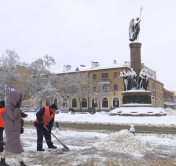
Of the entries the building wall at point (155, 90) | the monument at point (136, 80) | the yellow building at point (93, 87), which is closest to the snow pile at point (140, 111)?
the monument at point (136, 80)

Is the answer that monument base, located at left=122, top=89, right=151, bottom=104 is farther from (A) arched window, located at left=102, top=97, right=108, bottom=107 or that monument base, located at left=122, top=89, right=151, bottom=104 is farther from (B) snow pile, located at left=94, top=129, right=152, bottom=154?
(A) arched window, located at left=102, top=97, right=108, bottom=107

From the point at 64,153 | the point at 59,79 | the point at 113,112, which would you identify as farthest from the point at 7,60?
the point at 64,153

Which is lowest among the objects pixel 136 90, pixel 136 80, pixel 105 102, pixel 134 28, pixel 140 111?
pixel 140 111

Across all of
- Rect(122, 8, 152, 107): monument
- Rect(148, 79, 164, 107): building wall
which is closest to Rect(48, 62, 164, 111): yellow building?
Rect(148, 79, 164, 107): building wall

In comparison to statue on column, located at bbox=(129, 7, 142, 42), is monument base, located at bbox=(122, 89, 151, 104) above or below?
below

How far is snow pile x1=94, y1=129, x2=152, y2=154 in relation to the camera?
23.7 ft

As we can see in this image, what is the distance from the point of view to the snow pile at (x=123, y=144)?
23.7 ft

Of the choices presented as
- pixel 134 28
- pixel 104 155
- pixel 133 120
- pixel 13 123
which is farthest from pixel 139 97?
pixel 13 123

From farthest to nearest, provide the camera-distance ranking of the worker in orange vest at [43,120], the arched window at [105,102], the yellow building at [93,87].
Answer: the arched window at [105,102]
the yellow building at [93,87]
the worker in orange vest at [43,120]

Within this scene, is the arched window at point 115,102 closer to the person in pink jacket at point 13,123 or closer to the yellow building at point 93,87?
the yellow building at point 93,87

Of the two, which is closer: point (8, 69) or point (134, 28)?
point (134, 28)

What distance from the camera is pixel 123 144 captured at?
7.43 m

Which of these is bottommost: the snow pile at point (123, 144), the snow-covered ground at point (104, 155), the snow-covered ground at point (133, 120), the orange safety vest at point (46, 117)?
the snow-covered ground at point (133, 120)

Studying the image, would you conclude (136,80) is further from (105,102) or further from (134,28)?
(105,102)
